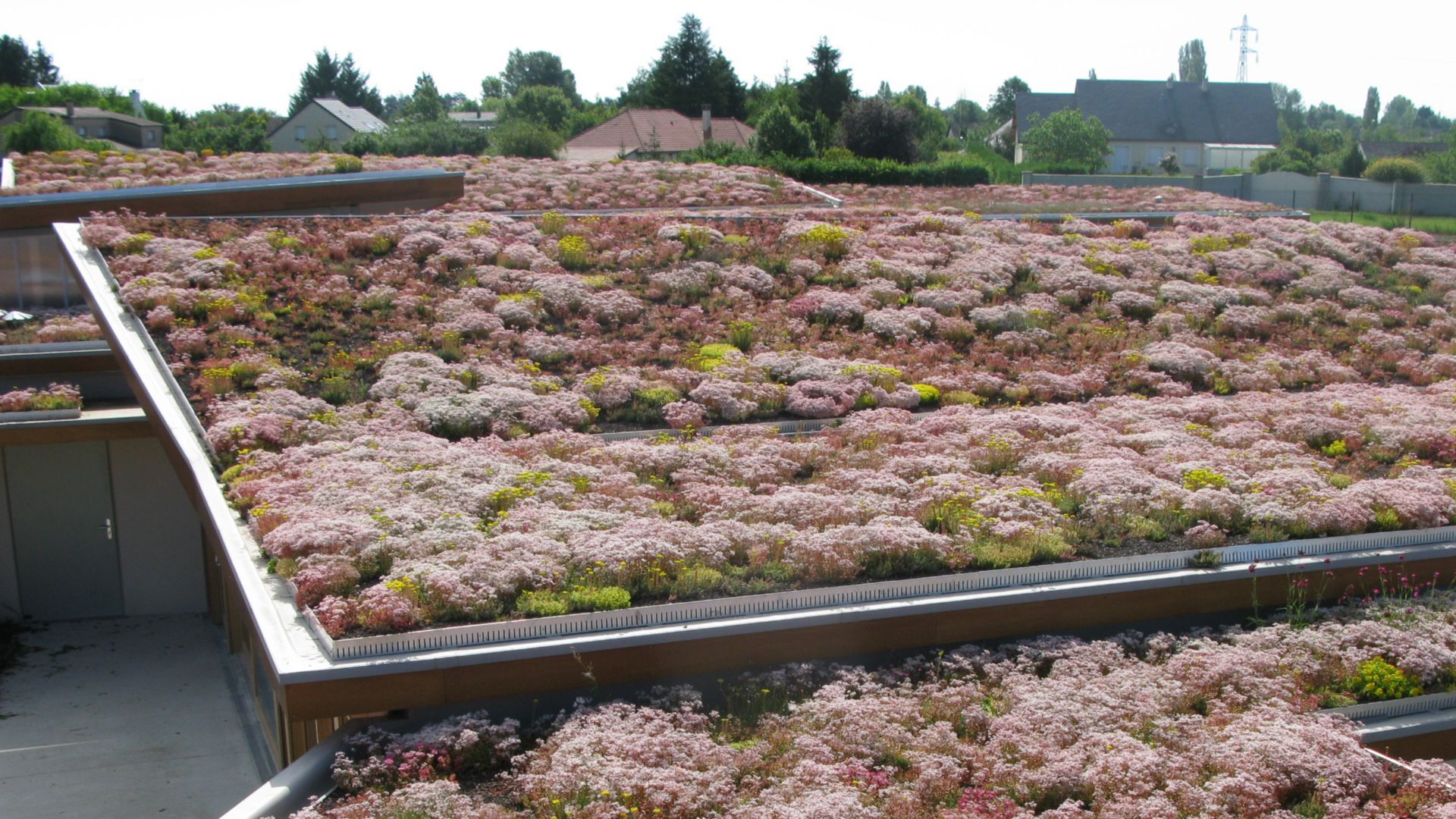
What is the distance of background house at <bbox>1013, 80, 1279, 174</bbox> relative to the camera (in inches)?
2489

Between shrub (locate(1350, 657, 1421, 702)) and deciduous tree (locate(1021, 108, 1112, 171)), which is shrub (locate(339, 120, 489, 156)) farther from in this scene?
shrub (locate(1350, 657, 1421, 702))

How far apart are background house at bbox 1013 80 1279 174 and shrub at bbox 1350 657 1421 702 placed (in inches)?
2170

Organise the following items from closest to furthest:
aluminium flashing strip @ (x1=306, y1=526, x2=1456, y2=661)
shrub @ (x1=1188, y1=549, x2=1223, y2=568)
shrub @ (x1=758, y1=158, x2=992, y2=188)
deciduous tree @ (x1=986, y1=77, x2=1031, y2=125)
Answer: aluminium flashing strip @ (x1=306, y1=526, x2=1456, y2=661) → shrub @ (x1=1188, y1=549, x2=1223, y2=568) → shrub @ (x1=758, y1=158, x2=992, y2=188) → deciduous tree @ (x1=986, y1=77, x2=1031, y2=125)

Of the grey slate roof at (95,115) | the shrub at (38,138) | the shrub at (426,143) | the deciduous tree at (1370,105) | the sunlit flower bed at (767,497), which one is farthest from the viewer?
the deciduous tree at (1370,105)

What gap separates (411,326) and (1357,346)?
623 inches

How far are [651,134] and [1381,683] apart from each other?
49344 millimetres

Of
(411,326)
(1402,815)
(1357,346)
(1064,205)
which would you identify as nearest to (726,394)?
(411,326)

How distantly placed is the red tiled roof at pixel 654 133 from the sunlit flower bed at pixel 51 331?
3642 centimetres

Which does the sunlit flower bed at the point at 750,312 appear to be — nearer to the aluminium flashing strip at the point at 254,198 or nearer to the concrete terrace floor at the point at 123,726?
the aluminium flashing strip at the point at 254,198

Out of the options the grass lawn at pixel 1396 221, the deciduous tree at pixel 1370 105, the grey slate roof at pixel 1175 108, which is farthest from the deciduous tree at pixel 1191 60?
the grass lawn at pixel 1396 221

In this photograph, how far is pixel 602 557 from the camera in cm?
993

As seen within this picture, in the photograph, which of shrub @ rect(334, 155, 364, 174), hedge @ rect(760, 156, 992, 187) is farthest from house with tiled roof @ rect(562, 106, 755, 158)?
shrub @ rect(334, 155, 364, 174)

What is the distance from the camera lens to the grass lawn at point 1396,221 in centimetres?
3209

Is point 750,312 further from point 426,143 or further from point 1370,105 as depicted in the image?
point 1370,105
